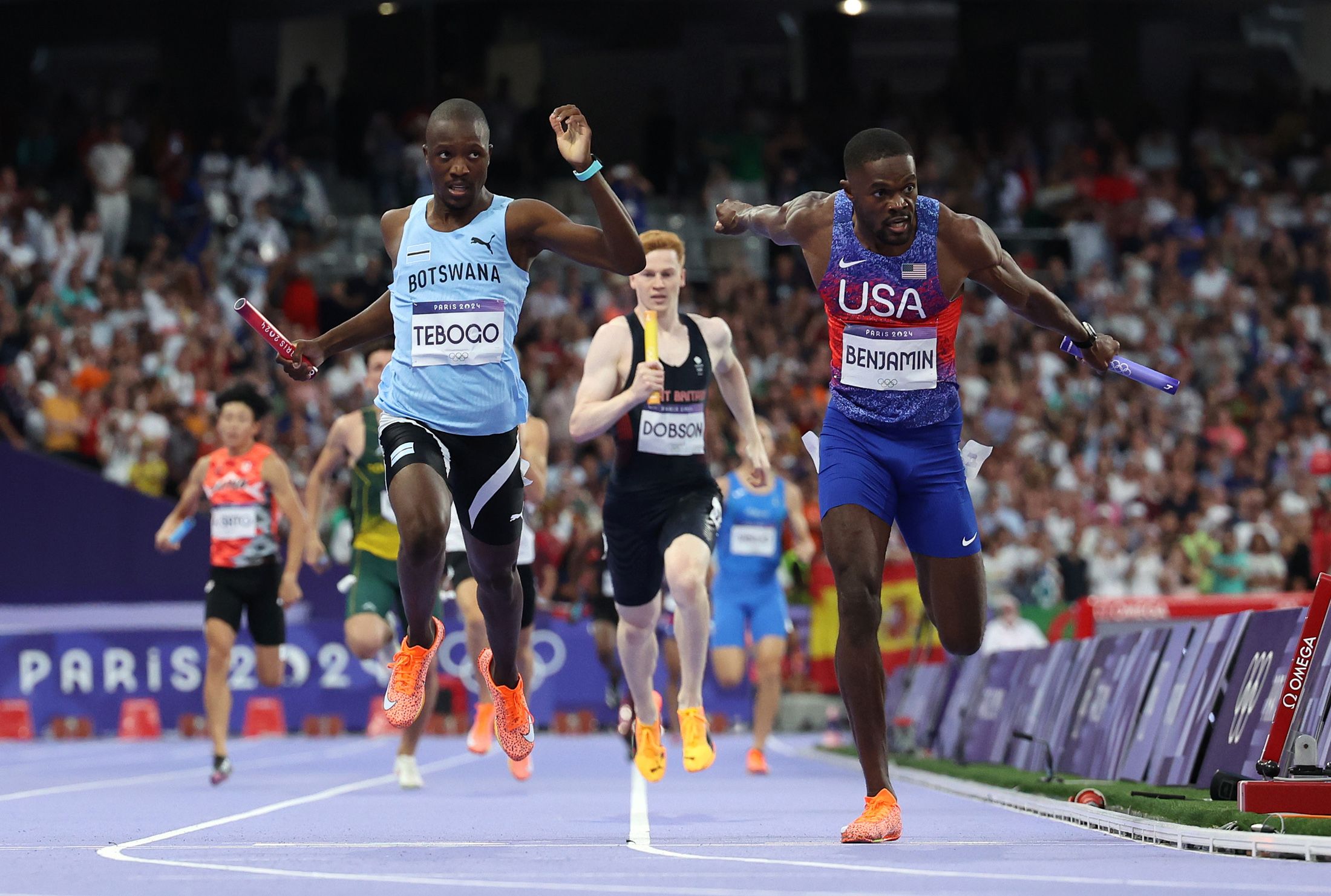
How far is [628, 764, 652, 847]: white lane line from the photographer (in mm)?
6754

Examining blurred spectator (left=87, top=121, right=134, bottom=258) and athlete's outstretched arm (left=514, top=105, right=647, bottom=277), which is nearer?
athlete's outstretched arm (left=514, top=105, right=647, bottom=277)

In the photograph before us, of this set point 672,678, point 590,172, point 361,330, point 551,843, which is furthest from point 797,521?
point 590,172

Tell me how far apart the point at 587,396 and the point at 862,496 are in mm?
2681

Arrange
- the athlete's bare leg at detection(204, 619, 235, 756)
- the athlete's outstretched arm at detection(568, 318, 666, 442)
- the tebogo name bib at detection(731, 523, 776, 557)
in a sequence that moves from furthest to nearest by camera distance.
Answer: the tebogo name bib at detection(731, 523, 776, 557) < the athlete's bare leg at detection(204, 619, 235, 756) < the athlete's outstretched arm at detection(568, 318, 666, 442)

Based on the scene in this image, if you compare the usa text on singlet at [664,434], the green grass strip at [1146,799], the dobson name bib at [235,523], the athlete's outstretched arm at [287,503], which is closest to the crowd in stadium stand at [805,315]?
the athlete's outstretched arm at [287,503]

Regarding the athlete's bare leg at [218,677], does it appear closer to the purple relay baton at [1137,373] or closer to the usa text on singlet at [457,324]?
the usa text on singlet at [457,324]

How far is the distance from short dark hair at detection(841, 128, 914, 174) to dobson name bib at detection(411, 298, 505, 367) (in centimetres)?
147

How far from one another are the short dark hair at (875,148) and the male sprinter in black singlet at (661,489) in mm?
2633

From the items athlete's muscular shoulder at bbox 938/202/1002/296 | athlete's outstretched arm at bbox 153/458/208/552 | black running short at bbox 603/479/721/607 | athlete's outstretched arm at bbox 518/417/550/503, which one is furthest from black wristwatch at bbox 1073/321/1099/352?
athlete's outstretched arm at bbox 153/458/208/552

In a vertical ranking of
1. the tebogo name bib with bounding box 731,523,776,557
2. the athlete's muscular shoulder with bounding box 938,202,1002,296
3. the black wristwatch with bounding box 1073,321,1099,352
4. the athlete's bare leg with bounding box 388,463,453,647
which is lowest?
the athlete's bare leg with bounding box 388,463,453,647

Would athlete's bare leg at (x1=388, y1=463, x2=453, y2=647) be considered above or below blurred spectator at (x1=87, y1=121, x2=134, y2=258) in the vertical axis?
below

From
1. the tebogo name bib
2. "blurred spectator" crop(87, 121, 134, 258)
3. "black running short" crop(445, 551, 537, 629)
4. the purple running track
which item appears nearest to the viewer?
the purple running track

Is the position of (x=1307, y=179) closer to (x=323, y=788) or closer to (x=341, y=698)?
(x=341, y=698)

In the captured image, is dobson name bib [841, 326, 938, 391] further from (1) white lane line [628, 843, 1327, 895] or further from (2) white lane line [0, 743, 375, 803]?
(2) white lane line [0, 743, 375, 803]
